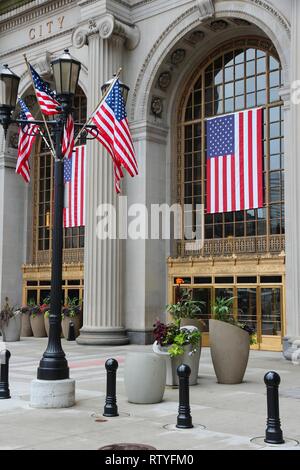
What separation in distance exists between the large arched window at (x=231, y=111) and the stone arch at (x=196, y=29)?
58cm

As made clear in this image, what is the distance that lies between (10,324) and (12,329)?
0.79ft

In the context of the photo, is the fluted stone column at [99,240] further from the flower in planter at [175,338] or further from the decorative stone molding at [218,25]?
the flower in planter at [175,338]

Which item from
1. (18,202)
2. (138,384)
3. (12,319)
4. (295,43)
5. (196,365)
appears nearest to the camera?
(138,384)

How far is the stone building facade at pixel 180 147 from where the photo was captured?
20.1 metres

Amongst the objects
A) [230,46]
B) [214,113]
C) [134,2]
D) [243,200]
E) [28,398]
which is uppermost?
[134,2]

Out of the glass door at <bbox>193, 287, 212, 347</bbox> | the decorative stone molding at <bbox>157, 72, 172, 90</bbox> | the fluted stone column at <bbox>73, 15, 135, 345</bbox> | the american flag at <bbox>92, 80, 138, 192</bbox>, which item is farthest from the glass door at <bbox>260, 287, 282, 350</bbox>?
the decorative stone molding at <bbox>157, 72, 172, 90</bbox>

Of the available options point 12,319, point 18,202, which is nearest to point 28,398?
point 12,319

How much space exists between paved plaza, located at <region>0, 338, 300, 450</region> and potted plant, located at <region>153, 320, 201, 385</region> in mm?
456

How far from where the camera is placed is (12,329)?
24344 millimetres

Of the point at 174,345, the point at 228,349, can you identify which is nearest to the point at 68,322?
the point at 228,349

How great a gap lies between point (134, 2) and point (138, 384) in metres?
16.8

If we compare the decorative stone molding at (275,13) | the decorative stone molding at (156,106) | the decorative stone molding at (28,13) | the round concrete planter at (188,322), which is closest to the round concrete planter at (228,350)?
the round concrete planter at (188,322)

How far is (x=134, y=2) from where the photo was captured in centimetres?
2309

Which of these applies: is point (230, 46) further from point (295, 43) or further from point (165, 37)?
point (295, 43)
